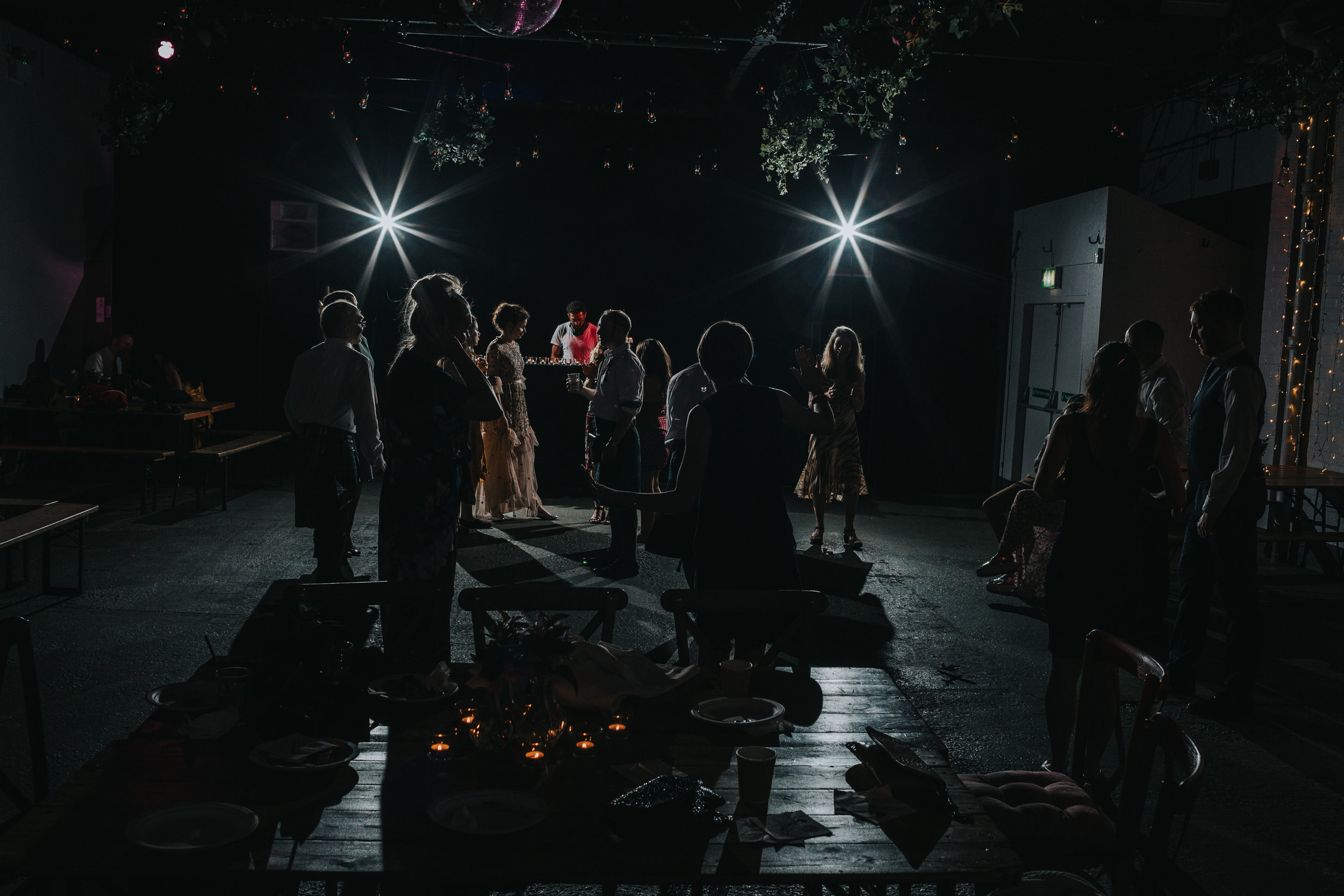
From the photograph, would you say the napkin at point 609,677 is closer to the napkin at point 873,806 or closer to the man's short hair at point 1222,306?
the napkin at point 873,806

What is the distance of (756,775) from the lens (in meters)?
1.81

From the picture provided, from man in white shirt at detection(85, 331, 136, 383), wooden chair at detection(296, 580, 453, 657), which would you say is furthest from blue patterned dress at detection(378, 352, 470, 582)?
man in white shirt at detection(85, 331, 136, 383)

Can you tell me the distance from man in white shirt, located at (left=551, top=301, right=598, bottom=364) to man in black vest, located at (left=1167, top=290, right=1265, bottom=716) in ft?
22.9

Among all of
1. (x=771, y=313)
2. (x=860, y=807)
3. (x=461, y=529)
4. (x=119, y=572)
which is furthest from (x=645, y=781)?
(x=771, y=313)

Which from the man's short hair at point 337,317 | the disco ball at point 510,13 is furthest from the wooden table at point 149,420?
the disco ball at point 510,13

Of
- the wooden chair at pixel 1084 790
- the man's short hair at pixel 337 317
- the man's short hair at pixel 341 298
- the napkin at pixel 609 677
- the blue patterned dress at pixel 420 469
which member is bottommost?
the wooden chair at pixel 1084 790

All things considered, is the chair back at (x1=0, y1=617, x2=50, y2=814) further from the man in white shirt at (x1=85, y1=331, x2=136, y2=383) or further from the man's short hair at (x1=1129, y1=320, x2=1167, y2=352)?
the man in white shirt at (x1=85, y1=331, x2=136, y2=383)

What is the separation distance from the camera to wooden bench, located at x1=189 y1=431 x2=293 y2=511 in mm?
8203

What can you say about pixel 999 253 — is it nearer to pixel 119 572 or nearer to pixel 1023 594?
pixel 1023 594

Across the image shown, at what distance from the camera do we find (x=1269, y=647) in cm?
524

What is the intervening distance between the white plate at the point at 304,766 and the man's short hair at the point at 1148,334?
3.85 m

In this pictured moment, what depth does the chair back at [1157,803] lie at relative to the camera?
1774mm

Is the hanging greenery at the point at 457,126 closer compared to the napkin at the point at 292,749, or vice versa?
the napkin at the point at 292,749

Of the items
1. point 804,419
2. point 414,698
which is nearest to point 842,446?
point 804,419
